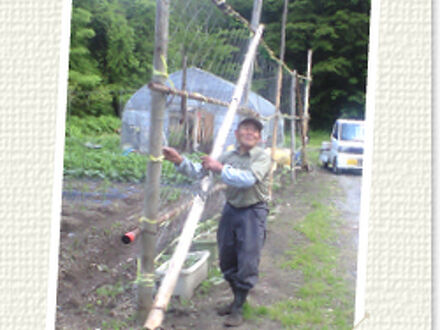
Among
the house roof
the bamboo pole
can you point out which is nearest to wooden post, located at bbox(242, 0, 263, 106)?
the house roof

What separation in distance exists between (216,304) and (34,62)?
206cm

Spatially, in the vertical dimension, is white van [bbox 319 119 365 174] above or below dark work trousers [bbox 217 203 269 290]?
above

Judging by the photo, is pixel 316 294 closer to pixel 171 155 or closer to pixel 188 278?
pixel 188 278

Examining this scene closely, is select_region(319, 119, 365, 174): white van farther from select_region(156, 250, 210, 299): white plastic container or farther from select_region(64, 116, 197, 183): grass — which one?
select_region(156, 250, 210, 299): white plastic container

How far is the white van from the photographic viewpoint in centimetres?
287

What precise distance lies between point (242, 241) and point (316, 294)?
77cm

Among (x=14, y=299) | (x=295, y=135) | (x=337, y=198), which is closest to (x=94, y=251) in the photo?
(x=14, y=299)

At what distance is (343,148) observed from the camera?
4391 mm

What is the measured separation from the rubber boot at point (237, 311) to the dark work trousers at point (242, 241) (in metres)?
0.06

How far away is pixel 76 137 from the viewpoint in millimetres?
2381

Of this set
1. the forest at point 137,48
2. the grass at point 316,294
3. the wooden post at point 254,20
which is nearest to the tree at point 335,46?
the forest at point 137,48

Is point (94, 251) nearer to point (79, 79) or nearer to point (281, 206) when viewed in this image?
point (79, 79)

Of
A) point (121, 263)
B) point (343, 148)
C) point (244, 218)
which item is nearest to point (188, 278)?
point (244, 218)

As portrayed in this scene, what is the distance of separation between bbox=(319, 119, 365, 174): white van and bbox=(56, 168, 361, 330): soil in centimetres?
20
